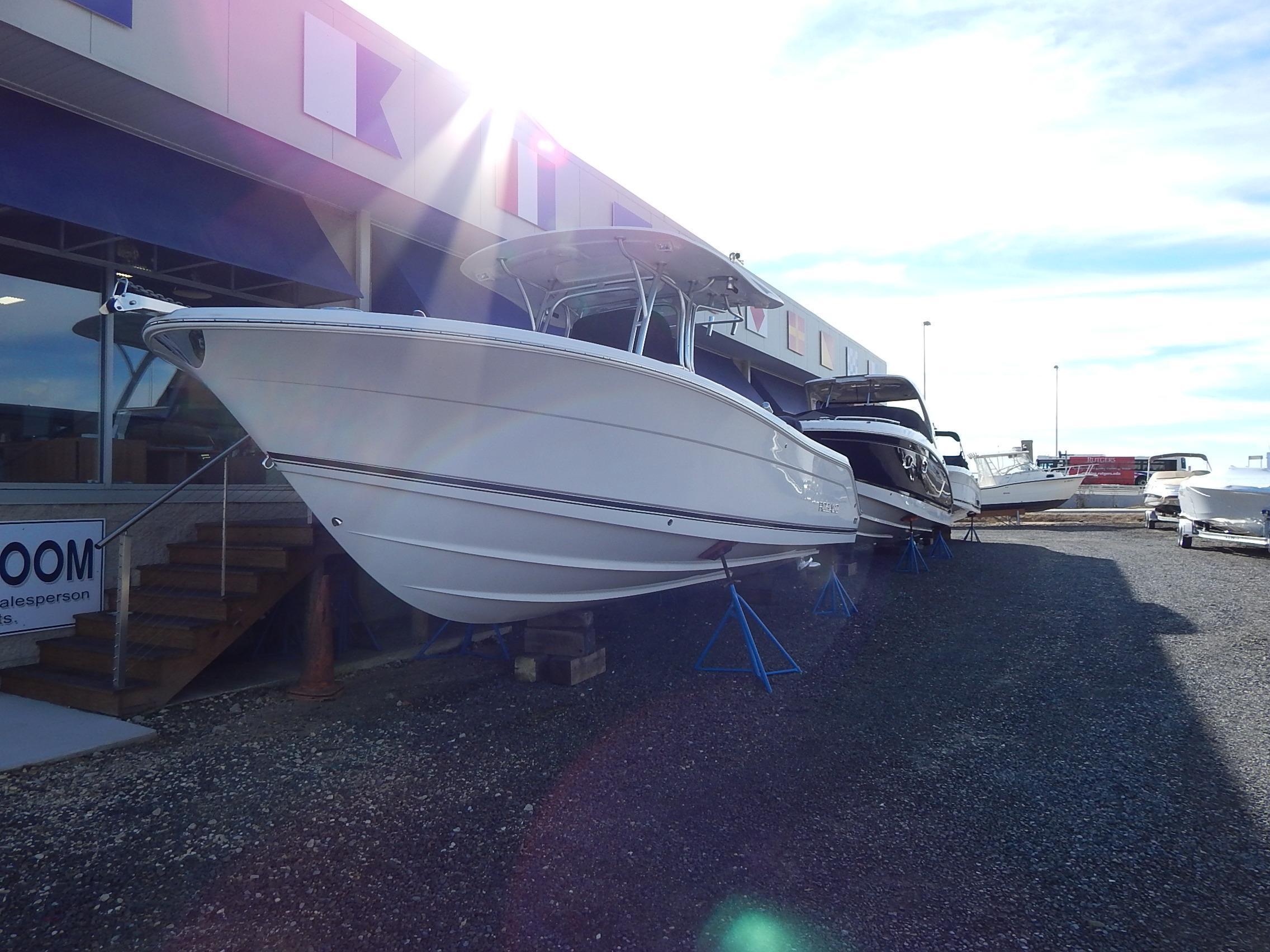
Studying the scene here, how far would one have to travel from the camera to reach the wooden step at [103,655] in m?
4.09

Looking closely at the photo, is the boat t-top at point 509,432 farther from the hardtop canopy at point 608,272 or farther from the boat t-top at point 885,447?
the boat t-top at point 885,447

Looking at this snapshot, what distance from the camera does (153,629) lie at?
4371 mm

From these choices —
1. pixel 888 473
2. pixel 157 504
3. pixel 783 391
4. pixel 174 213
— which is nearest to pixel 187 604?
pixel 157 504

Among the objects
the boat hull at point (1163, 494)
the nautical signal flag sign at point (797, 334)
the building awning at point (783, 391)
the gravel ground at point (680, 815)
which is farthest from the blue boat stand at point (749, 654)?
the boat hull at point (1163, 494)

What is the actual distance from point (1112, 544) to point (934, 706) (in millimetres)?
11021

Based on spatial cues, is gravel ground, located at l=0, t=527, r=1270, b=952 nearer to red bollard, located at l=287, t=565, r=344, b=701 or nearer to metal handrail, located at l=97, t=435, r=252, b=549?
red bollard, located at l=287, t=565, r=344, b=701

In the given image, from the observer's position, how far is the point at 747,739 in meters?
3.69

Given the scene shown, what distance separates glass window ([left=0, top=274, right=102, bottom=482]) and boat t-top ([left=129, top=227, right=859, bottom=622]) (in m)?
2.09

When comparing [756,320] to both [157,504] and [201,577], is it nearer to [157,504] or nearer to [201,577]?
[201,577]

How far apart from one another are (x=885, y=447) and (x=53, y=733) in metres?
7.19

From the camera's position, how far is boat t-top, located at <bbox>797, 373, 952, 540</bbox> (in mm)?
8016

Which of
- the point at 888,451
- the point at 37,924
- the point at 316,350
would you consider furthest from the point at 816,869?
the point at 888,451

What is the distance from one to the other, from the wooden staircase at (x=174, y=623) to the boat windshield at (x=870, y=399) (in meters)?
6.14

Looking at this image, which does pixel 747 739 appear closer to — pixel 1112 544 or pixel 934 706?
pixel 934 706
